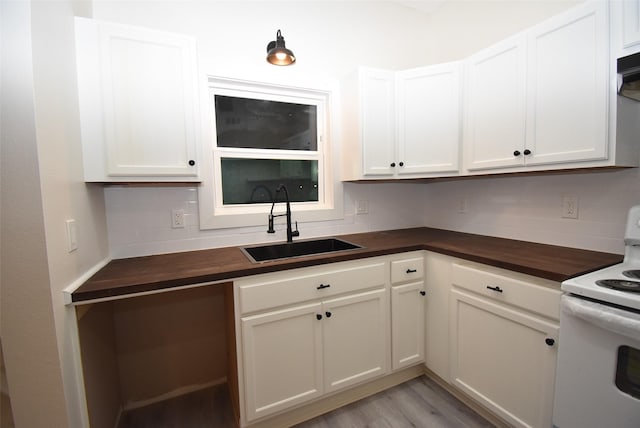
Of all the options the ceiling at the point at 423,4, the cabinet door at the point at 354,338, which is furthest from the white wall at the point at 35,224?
the ceiling at the point at 423,4

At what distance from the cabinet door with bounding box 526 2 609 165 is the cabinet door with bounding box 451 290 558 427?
0.84 metres

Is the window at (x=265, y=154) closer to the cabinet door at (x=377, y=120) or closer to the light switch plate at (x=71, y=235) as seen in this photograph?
the cabinet door at (x=377, y=120)

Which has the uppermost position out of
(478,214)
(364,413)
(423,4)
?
(423,4)

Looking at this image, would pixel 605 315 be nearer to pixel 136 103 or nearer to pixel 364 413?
pixel 364 413

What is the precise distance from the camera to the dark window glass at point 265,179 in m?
2.01

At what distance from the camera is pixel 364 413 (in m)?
1.67

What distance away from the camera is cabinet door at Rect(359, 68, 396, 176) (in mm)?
A: 2029

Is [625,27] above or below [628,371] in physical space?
above

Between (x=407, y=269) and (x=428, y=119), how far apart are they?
107 centimetres

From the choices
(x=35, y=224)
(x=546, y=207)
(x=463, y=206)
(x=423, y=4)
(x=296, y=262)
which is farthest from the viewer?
(x=423, y=4)

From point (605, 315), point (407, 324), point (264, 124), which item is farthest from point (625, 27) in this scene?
point (264, 124)

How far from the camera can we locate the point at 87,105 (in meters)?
1.34

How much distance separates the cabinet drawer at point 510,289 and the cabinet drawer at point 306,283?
45cm

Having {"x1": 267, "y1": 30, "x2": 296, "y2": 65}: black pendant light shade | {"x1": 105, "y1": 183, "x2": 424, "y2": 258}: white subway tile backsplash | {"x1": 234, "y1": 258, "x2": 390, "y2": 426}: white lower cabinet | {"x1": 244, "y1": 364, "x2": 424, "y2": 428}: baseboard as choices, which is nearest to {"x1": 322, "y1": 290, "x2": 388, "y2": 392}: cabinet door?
{"x1": 234, "y1": 258, "x2": 390, "y2": 426}: white lower cabinet
